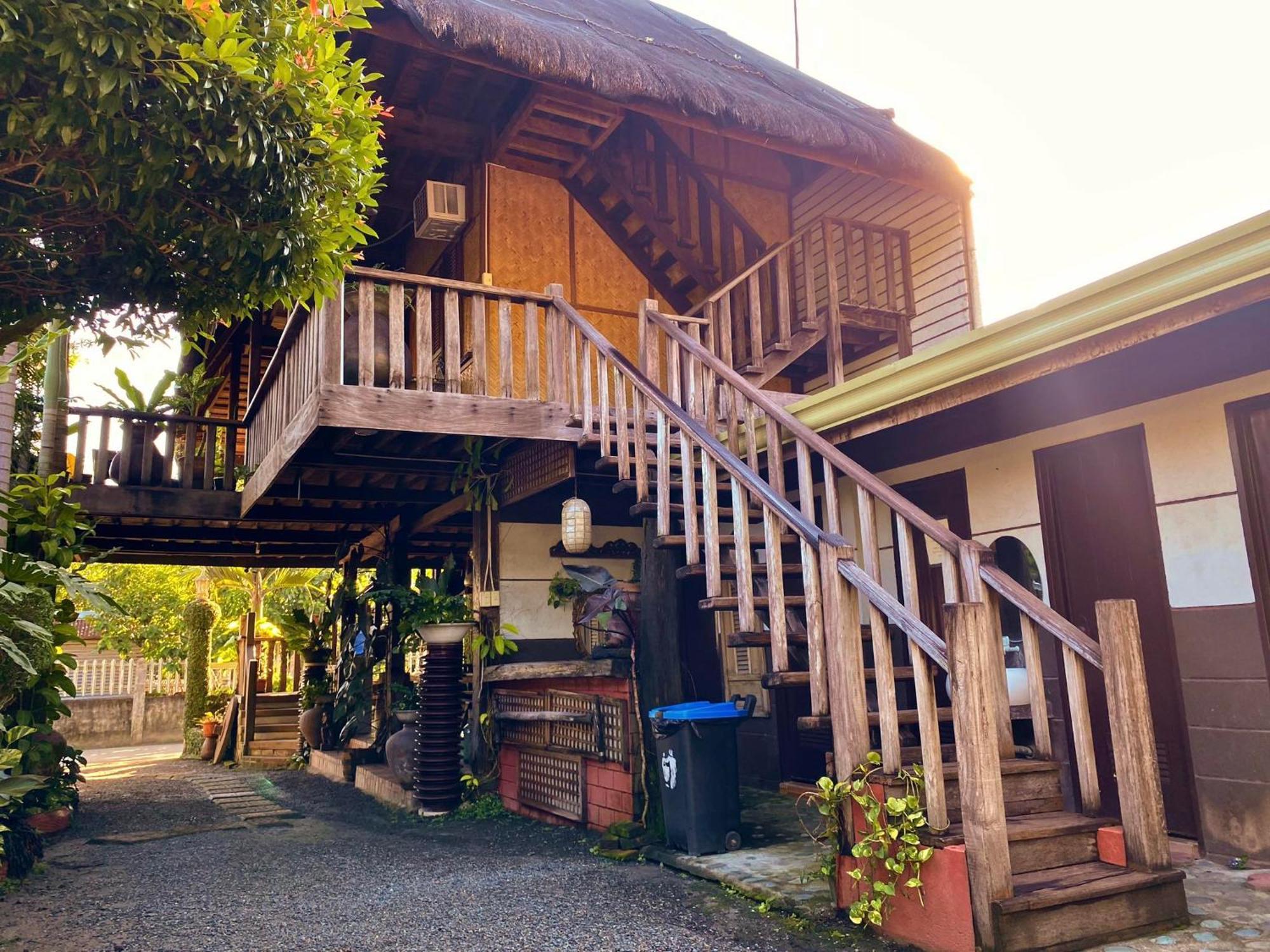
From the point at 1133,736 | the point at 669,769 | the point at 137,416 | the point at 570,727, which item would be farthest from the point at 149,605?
the point at 1133,736

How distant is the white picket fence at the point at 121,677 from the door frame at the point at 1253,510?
59.7 ft

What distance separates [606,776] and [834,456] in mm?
2796

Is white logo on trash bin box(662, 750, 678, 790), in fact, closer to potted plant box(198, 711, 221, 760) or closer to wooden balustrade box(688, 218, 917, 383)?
wooden balustrade box(688, 218, 917, 383)

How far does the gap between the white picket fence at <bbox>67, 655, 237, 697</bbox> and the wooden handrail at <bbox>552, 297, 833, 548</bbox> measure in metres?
15.3

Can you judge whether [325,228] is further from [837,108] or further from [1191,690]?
[837,108]

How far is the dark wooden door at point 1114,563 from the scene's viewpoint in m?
4.79

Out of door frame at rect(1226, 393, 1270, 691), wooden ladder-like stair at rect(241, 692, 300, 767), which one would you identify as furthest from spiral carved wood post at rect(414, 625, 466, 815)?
wooden ladder-like stair at rect(241, 692, 300, 767)

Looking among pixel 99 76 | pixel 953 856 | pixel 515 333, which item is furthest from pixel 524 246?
pixel 953 856

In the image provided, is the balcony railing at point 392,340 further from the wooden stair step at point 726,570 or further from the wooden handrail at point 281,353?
the wooden stair step at point 726,570

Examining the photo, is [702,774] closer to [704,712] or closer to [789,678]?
[704,712]

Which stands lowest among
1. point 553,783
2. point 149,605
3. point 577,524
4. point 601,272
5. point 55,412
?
point 553,783

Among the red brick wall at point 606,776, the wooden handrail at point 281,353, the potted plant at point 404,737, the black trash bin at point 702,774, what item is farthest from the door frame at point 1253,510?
the potted plant at point 404,737

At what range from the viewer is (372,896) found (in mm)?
4820

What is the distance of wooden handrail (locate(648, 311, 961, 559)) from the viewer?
3.85m
